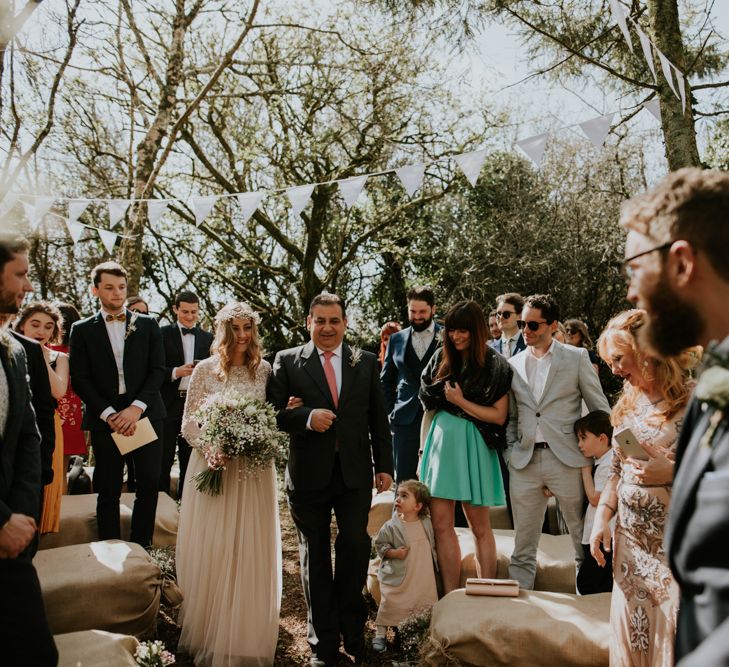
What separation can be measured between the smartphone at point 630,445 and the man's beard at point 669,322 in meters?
1.78

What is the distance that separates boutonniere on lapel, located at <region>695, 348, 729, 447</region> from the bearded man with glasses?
497 centimetres

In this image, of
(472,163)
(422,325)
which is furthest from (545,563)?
(472,163)

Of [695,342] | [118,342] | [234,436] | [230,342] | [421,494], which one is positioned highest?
[118,342]

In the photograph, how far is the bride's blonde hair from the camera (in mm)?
4469

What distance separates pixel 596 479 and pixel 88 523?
12.1ft

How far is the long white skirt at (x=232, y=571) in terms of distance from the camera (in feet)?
13.7

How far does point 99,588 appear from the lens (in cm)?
405

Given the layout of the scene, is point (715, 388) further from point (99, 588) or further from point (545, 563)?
point (545, 563)

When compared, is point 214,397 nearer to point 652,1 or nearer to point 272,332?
point 652,1

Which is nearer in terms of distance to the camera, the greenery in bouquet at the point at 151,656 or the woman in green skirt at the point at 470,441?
the greenery in bouquet at the point at 151,656

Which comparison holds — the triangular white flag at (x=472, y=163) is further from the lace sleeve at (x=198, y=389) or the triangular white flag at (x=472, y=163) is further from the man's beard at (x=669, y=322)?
the man's beard at (x=669, y=322)

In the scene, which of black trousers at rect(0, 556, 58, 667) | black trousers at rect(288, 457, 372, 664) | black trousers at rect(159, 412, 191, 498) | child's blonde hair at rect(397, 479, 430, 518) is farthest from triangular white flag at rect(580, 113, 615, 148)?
black trousers at rect(0, 556, 58, 667)

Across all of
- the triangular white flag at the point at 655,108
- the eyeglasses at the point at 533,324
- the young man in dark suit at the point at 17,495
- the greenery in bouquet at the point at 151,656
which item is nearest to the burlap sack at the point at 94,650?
the greenery in bouquet at the point at 151,656

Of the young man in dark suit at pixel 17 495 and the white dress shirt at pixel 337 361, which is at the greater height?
the white dress shirt at pixel 337 361
